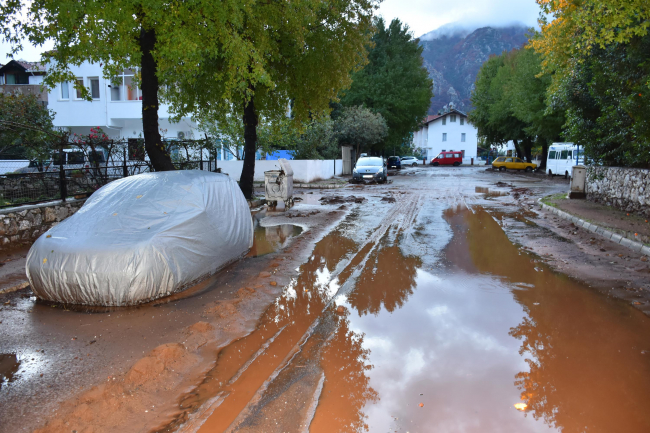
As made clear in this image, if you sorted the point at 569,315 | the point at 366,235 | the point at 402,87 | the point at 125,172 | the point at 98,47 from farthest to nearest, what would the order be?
the point at 402,87, the point at 125,172, the point at 366,235, the point at 98,47, the point at 569,315

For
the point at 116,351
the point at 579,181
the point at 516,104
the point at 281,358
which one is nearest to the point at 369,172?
the point at 579,181

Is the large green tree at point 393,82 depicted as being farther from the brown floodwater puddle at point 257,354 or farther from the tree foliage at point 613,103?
the brown floodwater puddle at point 257,354

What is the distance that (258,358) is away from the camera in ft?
14.5

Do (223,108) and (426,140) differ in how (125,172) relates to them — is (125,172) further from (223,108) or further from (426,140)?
(426,140)

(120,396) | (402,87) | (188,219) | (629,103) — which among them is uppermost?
(402,87)

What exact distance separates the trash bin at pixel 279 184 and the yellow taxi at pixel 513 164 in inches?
1407

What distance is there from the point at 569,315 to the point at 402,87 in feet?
129

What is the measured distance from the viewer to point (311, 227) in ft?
38.7

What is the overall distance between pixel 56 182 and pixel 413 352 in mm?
9394

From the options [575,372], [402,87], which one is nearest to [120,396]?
[575,372]

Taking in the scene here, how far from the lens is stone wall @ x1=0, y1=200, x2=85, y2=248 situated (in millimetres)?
8875

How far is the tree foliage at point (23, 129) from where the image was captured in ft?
45.4

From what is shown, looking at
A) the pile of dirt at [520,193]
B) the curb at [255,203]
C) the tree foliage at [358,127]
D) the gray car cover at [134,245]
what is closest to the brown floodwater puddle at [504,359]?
the gray car cover at [134,245]

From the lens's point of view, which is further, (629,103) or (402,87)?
(402,87)
